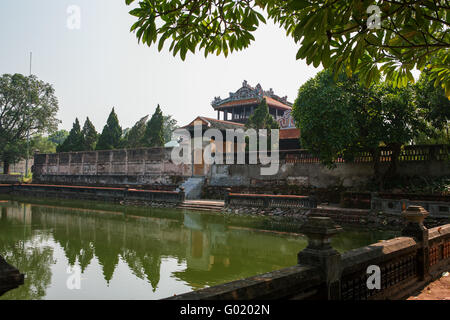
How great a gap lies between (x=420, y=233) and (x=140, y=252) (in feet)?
19.3

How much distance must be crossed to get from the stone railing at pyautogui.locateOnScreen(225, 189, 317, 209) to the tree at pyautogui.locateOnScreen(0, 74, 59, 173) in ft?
92.4

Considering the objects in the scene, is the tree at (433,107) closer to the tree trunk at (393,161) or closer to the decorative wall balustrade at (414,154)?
the decorative wall balustrade at (414,154)

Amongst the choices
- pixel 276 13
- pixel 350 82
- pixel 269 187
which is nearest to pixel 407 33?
pixel 276 13

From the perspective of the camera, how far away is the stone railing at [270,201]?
46.8ft

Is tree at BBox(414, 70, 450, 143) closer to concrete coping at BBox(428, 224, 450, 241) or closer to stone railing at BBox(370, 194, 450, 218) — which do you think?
stone railing at BBox(370, 194, 450, 218)

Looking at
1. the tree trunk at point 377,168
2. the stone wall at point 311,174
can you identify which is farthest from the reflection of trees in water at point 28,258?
the tree trunk at point 377,168

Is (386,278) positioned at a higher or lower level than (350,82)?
lower

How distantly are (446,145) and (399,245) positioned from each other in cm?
1098

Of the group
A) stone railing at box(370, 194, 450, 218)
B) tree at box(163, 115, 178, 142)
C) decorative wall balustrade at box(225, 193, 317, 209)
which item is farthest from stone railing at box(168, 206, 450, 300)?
tree at box(163, 115, 178, 142)

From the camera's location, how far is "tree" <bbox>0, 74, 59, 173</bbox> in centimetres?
3447

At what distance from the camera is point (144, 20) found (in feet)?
9.85

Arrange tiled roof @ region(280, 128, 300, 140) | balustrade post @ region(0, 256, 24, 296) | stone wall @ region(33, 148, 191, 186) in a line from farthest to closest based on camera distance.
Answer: stone wall @ region(33, 148, 191, 186) → tiled roof @ region(280, 128, 300, 140) → balustrade post @ region(0, 256, 24, 296)
